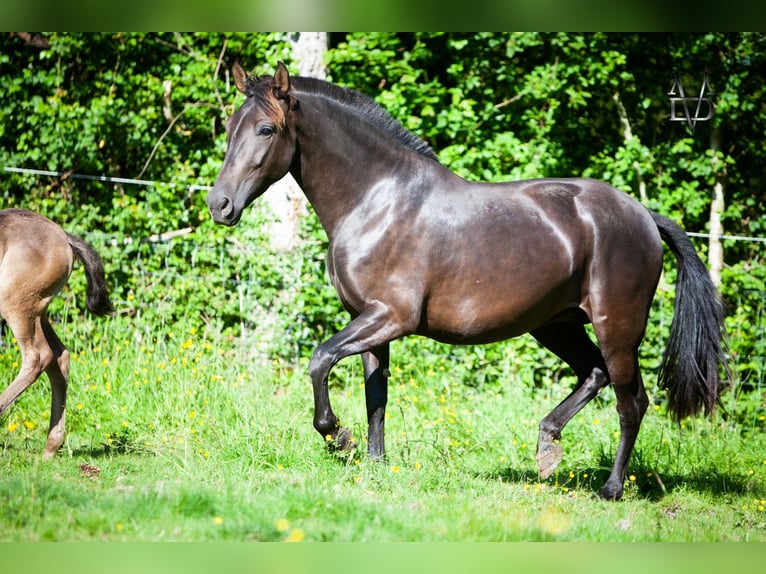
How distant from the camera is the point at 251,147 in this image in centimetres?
486

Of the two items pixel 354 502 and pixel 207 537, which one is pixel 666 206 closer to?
pixel 354 502

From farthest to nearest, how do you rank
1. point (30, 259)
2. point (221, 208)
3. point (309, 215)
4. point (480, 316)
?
point (309, 215)
point (30, 259)
point (480, 316)
point (221, 208)

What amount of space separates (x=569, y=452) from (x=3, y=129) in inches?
295

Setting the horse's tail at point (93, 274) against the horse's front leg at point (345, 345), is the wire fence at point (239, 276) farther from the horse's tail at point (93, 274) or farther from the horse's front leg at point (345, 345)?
the horse's front leg at point (345, 345)

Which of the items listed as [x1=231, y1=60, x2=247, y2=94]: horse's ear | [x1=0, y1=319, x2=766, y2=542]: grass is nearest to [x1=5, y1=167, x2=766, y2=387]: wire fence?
[x1=0, y1=319, x2=766, y2=542]: grass

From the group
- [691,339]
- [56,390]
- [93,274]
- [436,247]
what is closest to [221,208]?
[436,247]

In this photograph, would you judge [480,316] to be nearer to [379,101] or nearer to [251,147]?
[251,147]

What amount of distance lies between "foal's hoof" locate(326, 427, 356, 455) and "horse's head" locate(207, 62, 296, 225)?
1.43 metres

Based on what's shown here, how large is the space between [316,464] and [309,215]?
14.7 ft

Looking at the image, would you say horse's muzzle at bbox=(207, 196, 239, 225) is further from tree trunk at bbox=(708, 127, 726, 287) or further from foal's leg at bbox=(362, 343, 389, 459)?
tree trunk at bbox=(708, 127, 726, 287)

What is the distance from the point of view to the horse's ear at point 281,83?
4844 millimetres

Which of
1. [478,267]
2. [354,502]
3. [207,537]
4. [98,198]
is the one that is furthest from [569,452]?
[98,198]

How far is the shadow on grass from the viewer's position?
5723 mm

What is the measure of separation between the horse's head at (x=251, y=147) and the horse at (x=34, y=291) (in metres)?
1.49
